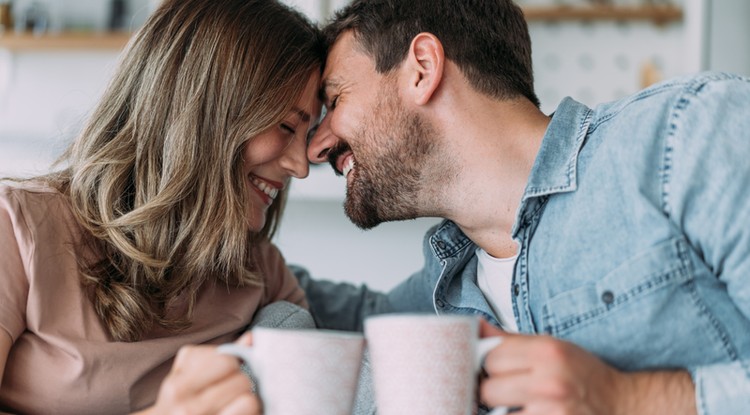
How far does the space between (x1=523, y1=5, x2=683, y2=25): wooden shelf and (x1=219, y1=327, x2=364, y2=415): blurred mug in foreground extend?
6.72ft

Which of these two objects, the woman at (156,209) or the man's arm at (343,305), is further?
the man's arm at (343,305)

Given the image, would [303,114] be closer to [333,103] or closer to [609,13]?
[333,103]

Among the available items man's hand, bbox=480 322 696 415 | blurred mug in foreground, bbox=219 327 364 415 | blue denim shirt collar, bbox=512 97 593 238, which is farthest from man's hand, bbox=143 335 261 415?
blue denim shirt collar, bbox=512 97 593 238

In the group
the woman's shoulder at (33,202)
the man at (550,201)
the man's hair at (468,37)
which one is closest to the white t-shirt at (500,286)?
the man at (550,201)

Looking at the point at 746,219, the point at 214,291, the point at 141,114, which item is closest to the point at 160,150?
the point at 141,114

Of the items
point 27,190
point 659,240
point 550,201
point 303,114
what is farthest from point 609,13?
point 27,190

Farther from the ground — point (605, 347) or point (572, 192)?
point (572, 192)

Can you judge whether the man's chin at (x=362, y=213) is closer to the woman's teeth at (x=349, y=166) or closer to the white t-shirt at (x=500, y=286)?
the woman's teeth at (x=349, y=166)

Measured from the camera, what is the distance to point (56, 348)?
45.6 inches

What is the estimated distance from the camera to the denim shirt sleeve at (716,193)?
0.90m

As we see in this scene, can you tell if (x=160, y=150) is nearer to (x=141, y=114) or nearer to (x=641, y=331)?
(x=141, y=114)

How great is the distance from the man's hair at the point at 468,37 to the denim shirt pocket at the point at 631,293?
0.41 metres

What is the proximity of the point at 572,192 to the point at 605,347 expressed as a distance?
209mm

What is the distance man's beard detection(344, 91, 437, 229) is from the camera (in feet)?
4.30
